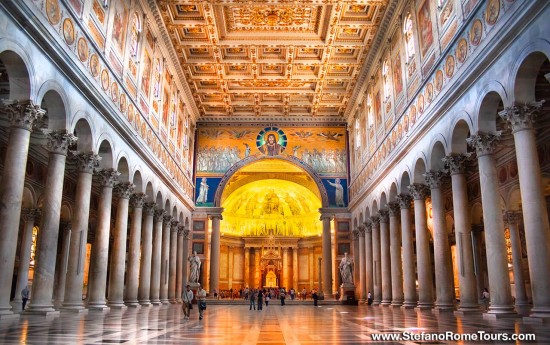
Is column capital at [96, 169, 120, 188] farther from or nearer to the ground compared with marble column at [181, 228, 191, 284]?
farther from the ground

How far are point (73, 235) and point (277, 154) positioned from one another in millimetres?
23263

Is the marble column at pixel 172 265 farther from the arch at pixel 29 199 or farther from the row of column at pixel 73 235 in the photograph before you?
the arch at pixel 29 199

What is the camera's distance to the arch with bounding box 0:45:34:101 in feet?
38.7

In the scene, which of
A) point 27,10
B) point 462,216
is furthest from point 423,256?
point 27,10

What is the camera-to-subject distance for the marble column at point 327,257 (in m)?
36.3

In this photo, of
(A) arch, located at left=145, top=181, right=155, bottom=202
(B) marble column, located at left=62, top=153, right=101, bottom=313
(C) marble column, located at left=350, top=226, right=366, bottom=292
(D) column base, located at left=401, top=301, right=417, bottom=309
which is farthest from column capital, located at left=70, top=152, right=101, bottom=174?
(C) marble column, located at left=350, top=226, right=366, bottom=292

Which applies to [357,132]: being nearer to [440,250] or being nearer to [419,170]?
[419,170]

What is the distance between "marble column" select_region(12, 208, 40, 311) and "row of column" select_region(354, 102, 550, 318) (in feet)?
55.4

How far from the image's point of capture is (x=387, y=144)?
25.5 meters

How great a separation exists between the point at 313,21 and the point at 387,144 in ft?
25.0

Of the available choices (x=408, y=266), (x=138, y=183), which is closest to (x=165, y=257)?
(x=138, y=183)

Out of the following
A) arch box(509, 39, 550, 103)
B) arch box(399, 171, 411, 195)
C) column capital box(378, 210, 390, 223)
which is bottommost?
column capital box(378, 210, 390, 223)

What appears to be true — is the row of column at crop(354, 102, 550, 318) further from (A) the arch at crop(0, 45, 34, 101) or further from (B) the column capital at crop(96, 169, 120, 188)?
(B) the column capital at crop(96, 169, 120, 188)

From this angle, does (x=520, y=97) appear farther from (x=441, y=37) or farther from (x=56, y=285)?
(x=56, y=285)
